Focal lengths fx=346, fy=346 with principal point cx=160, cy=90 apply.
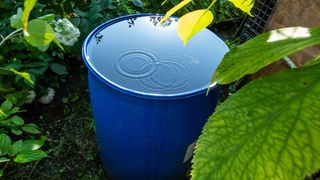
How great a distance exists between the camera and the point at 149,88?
1280 millimetres

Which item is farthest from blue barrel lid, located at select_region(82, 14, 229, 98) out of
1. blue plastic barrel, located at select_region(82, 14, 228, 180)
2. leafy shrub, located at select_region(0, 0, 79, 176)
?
leafy shrub, located at select_region(0, 0, 79, 176)

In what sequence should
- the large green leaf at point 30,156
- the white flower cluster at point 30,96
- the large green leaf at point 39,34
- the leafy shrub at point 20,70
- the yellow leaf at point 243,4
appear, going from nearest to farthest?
the yellow leaf at point 243,4
the large green leaf at point 39,34
the large green leaf at point 30,156
the leafy shrub at point 20,70
the white flower cluster at point 30,96

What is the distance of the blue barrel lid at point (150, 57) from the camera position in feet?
4.22

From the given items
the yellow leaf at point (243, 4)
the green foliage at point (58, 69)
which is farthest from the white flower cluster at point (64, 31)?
the yellow leaf at point (243, 4)

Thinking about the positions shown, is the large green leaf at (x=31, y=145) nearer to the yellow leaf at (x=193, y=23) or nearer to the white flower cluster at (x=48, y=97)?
the white flower cluster at (x=48, y=97)

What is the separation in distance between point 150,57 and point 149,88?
0.63ft

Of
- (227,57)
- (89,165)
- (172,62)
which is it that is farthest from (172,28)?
(227,57)

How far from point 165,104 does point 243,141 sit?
36.1 inches

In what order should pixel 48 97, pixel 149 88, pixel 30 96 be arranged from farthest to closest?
pixel 48 97 → pixel 30 96 → pixel 149 88

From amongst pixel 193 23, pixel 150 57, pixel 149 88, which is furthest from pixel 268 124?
pixel 150 57

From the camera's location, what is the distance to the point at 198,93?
48.2 inches

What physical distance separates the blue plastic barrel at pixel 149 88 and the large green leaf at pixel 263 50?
0.81 m

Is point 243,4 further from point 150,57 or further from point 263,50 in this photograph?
point 150,57

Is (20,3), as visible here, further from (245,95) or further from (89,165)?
(245,95)
